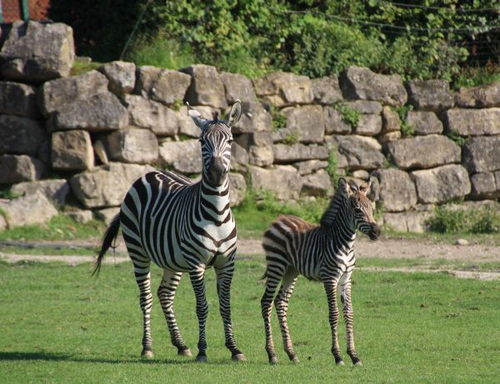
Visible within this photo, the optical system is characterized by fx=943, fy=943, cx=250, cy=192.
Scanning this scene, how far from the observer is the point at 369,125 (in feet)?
79.9

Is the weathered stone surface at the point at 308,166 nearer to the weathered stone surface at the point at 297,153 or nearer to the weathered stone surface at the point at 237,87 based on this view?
the weathered stone surface at the point at 297,153

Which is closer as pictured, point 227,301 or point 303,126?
point 227,301

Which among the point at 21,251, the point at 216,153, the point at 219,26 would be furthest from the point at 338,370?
the point at 219,26

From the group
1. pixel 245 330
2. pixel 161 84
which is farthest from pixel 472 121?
pixel 245 330

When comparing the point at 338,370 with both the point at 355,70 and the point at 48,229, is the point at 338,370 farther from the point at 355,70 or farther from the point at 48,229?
the point at 355,70

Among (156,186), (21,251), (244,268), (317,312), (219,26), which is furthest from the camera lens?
(219,26)

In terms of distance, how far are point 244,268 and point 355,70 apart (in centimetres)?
890

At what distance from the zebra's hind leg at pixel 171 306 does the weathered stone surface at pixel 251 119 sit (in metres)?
11.1

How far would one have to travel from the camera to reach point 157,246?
436 inches

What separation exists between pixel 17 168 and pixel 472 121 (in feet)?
39.7

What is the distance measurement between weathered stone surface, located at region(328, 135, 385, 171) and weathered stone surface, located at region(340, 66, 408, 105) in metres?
1.12

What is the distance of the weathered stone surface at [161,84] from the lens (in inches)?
851

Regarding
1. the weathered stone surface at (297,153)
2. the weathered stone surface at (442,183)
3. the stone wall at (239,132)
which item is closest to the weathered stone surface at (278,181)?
the stone wall at (239,132)

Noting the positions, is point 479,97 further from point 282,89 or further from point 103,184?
point 103,184
